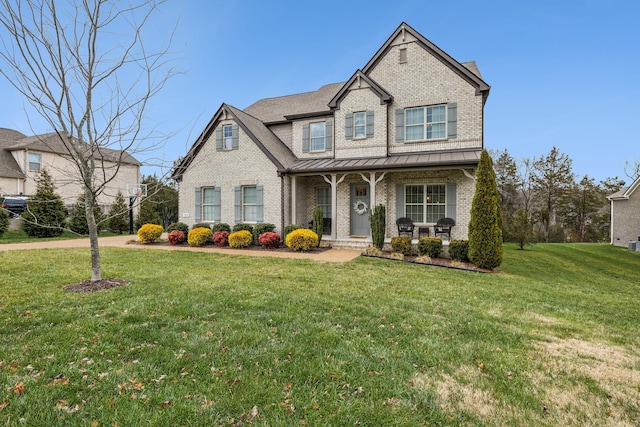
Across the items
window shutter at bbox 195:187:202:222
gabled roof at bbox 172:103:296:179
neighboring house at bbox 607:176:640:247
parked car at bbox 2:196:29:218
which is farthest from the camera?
parked car at bbox 2:196:29:218

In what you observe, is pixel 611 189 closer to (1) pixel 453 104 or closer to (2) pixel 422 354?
(1) pixel 453 104

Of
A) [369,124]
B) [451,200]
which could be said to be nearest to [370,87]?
[369,124]

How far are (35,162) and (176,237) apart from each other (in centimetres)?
1955

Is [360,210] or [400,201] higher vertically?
[400,201]

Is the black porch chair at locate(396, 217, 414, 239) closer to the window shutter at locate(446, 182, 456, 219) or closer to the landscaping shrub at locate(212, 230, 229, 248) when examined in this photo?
the window shutter at locate(446, 182, 456, 219)

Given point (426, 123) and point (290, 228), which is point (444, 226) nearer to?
point (426, 123)

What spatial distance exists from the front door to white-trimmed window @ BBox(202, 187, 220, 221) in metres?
6.70

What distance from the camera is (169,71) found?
21.5 ft

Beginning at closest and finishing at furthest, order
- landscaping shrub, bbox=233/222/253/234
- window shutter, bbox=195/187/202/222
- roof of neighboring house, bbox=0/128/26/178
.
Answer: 1. landscaping shrub, bbox=233/222/253/234
2. window shutter, bbox=195/187/202/222
3. roof of neighboring house, bbox=0/128/26/178

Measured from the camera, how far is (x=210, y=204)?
613 inches

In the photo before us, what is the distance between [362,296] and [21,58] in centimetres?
761

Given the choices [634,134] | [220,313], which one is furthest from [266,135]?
[634,134]

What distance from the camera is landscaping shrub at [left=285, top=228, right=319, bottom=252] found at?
39.4 ft

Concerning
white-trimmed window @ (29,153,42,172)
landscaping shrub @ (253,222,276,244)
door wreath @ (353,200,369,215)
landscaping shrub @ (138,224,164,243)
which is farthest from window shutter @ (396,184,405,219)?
white-trimmed window @ (29,153,42,172)
